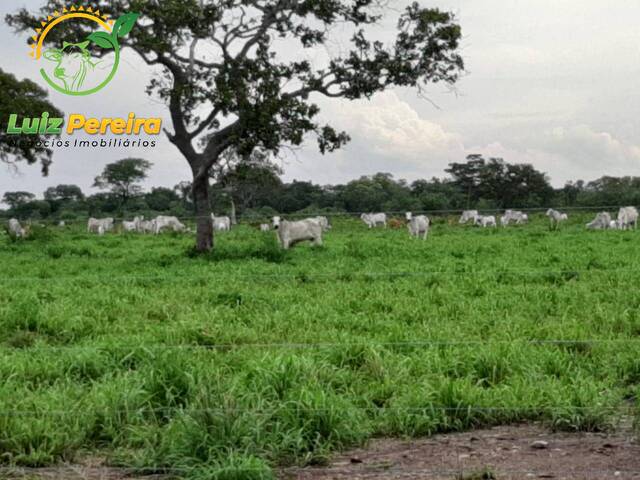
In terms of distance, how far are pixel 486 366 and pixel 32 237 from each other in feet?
62.7

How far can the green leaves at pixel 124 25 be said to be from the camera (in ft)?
58.3

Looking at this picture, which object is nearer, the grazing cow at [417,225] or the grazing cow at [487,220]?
the grazing cow at [417,225]

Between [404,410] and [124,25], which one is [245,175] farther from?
[404,410]

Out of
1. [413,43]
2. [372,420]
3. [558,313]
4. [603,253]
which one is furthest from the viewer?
[413,43]

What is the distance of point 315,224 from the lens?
784 inches

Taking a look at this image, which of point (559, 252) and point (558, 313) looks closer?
point (558, 313)

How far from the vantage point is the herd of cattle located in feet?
64.3

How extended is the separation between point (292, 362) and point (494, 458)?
1834mm

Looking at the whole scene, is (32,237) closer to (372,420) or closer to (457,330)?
(457,330)

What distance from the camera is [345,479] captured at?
412cm

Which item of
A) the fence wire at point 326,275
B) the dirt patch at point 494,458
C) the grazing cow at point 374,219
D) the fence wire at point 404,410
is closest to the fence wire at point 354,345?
the fence wire at point 404,410

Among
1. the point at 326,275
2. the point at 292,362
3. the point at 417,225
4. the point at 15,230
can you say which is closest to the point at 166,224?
the point at 15,230

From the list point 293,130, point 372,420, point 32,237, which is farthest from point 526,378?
point 32,237

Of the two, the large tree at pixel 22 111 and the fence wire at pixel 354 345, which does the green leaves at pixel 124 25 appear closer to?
the large tree at pixel 22 111
